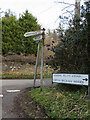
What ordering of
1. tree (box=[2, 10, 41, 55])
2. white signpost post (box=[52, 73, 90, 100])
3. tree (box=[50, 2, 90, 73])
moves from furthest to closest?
tree (box=[2, 10, 41, 55]), tree (box=[50, 2, 90, 73]), white signpost post (box=[52, 73, 90, 100])

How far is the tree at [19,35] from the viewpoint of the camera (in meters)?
16.1

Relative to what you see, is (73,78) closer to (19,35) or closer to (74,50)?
(74,50)

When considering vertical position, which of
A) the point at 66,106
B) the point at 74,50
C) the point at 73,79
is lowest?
the point at 66,106

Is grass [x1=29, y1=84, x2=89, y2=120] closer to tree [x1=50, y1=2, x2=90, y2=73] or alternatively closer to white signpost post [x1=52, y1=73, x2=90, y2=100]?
white signpost post [x1=52, y1=73, x2=90, y2=100]

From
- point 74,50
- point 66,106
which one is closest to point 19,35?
point 74,50

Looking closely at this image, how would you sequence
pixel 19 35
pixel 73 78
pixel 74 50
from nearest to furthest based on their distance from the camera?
pixel 73 78 < pixel 74 50 < pixel 19 35

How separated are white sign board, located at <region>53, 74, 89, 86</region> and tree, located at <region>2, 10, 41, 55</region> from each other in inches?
446

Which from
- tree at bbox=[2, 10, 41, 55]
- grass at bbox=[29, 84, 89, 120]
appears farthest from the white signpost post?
tree at bbox=[2, 10, 41, 55]

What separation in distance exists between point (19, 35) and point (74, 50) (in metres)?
12.3

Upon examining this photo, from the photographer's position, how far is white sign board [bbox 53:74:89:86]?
4.22m

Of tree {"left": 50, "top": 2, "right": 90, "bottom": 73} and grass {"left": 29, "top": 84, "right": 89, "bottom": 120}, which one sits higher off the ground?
tree {"left": 50, "top": 2, "right": 90, "bottom": 73}

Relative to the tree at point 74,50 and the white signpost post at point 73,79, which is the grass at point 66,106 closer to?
the white signpost post at point 73,79

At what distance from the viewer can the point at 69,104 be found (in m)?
4.00

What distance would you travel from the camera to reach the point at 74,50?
16.8 ft
